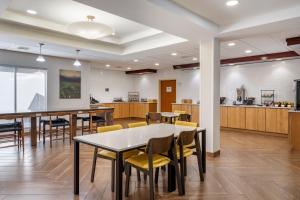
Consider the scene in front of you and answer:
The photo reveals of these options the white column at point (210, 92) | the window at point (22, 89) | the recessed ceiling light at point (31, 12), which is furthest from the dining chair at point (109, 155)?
the window at point (22, 89)

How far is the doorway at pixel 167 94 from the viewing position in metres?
9.65

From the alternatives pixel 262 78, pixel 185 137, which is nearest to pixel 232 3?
pixel 185 137

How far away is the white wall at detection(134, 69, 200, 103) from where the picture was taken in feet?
28.6

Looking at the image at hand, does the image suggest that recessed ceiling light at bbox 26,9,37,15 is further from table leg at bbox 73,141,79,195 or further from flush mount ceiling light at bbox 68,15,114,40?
table leg at bbox 73,141,79,195

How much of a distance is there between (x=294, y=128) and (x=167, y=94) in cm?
582

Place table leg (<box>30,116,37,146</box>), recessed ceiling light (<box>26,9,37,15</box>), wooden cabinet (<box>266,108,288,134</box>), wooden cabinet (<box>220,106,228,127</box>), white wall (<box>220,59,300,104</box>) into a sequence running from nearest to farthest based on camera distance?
recessed ceiling light (<box>26,9,37,15</box>)
table leg (<box>30,116,37,146</box>)
wooden cabinet (<box>266,108,288,134</box>)
white wall (<box>220,59,300,104</box>)
wooden cabinet (<box>220,106,228,127</box>)

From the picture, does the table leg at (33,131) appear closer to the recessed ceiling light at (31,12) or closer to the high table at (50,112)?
the high table at (50,112)

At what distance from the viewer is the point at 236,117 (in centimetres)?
684

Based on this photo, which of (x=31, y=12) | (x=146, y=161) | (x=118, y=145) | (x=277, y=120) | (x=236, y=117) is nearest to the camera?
(x=118, y=145)

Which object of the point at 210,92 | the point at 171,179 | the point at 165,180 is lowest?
the point at 165,180

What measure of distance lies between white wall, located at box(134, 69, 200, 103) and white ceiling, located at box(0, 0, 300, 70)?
110 inches

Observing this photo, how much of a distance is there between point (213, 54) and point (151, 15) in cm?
172

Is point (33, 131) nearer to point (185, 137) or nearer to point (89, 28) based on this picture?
point (89, 28)

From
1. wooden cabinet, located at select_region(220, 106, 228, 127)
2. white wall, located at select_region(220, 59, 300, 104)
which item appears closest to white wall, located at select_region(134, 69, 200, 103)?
white wall, located at select_region(220, 59, 300, 104)
